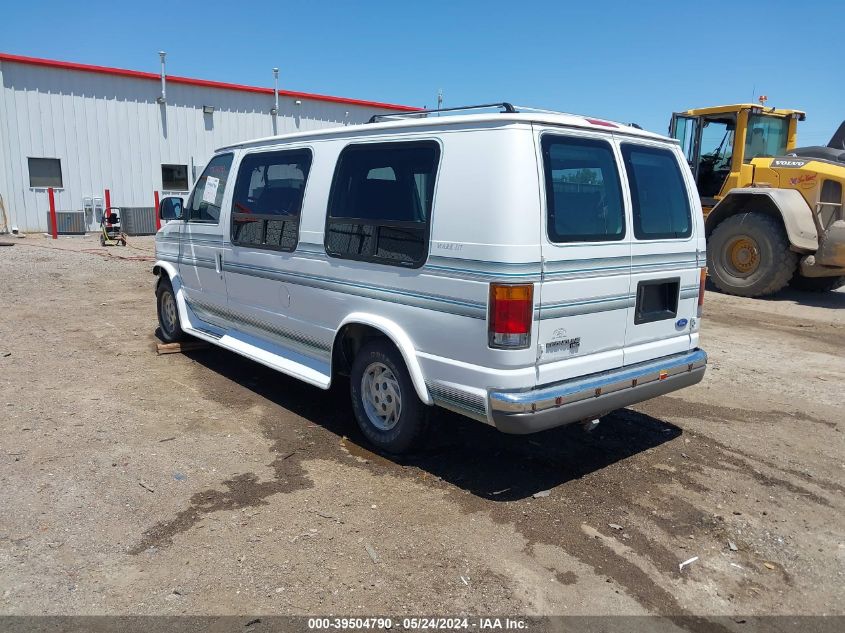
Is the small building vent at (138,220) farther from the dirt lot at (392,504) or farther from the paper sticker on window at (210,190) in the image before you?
the paper sticker on window at (210,190)

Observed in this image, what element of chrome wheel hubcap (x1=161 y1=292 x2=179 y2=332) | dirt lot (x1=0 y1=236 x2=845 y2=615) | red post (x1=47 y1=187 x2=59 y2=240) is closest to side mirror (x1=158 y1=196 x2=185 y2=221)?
chrome wheel hubcap (x1=161 y1=292 x2=179 y2=332)

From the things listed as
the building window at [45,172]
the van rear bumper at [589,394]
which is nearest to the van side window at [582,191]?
the van rear bumper at [589,394]

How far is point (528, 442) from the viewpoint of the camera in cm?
502

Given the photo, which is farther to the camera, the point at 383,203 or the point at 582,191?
the point at 383,203

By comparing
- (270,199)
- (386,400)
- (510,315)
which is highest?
(270,199)

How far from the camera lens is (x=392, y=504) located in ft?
13.2

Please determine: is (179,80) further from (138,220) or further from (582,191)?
(582,191)

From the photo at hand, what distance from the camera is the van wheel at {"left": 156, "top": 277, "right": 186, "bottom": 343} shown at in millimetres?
7320

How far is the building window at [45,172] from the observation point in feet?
62.0

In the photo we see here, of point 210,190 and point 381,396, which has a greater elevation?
point 210,190

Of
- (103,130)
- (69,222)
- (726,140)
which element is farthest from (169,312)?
(103,130)

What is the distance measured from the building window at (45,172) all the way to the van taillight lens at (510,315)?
1947 cm

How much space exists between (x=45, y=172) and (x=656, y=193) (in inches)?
767

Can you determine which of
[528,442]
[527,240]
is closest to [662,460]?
Answer: [528,442]
